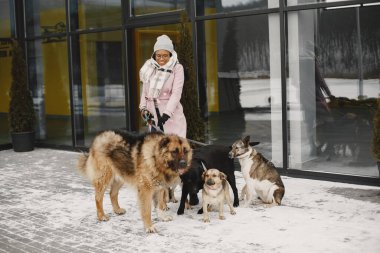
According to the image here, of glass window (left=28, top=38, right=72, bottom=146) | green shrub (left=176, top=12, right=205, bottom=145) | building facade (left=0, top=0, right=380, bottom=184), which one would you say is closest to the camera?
building facade (left=0, top=0, right=380, bottom=184)

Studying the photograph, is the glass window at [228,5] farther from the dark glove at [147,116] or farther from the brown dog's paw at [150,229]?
the brown dog's paw at [150,229]

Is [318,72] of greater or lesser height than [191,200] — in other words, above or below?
above

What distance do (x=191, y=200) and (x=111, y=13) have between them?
17.0 feet

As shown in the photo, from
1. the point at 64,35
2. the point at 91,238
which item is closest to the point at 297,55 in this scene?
the point at 91,238

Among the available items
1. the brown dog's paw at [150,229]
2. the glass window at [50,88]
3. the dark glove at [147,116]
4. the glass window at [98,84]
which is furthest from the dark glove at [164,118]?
the glass window at [50,88]

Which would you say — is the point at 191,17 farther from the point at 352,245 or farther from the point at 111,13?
the point at 352,245

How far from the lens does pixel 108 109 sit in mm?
10523

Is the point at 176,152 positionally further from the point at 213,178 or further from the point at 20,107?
the point at 20,107

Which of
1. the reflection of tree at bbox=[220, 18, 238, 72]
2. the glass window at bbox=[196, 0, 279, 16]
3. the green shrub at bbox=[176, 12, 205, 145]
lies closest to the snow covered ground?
the green shrub at bbox=[176, 12, 205, 145]

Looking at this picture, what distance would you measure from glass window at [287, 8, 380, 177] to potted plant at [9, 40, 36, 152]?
5931 mm

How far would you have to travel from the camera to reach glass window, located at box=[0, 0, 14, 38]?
38.1 feet

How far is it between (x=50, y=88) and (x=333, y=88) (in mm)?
6498

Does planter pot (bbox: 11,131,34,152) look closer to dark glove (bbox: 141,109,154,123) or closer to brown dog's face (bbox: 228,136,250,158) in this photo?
dark glove (bbox: 141,109,154,123)

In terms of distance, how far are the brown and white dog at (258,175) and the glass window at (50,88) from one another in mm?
5948
